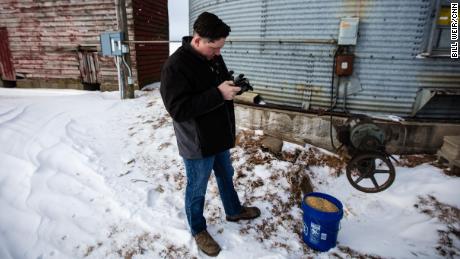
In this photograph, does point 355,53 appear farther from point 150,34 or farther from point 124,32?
point 150,34

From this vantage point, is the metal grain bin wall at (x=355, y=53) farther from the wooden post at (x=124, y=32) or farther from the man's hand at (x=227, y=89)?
the wooden post at (x=124, y=32)

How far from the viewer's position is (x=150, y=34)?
35.4 feet

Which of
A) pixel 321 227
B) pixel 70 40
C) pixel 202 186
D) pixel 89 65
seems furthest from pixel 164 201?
pixel 70 40

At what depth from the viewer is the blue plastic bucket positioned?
297 cm

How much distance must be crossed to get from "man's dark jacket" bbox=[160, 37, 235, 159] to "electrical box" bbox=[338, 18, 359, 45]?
2.69m

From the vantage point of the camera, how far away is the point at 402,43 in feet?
14.5

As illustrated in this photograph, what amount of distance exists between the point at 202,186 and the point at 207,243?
0.67m

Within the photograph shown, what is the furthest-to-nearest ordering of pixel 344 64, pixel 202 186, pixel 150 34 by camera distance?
pixel 150 34
pixel 344 64
pixel 202 186

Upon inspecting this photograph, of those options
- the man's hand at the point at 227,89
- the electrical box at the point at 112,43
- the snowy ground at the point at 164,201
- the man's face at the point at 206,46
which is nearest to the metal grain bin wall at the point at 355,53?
the snowy ground at the point at 164,201

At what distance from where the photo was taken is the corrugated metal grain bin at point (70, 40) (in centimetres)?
962

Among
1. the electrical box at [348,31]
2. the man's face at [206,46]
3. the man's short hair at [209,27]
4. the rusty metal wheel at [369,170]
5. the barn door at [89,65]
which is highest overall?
the electrical box at [348,31]

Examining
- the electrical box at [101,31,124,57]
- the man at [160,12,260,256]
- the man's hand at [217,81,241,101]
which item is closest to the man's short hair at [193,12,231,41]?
the man at [160,12,260,256]

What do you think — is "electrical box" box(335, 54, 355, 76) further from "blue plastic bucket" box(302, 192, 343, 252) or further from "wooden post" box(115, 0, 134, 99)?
"wooden post" box(115, 0, 134, 99)

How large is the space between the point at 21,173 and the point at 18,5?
368 inches
